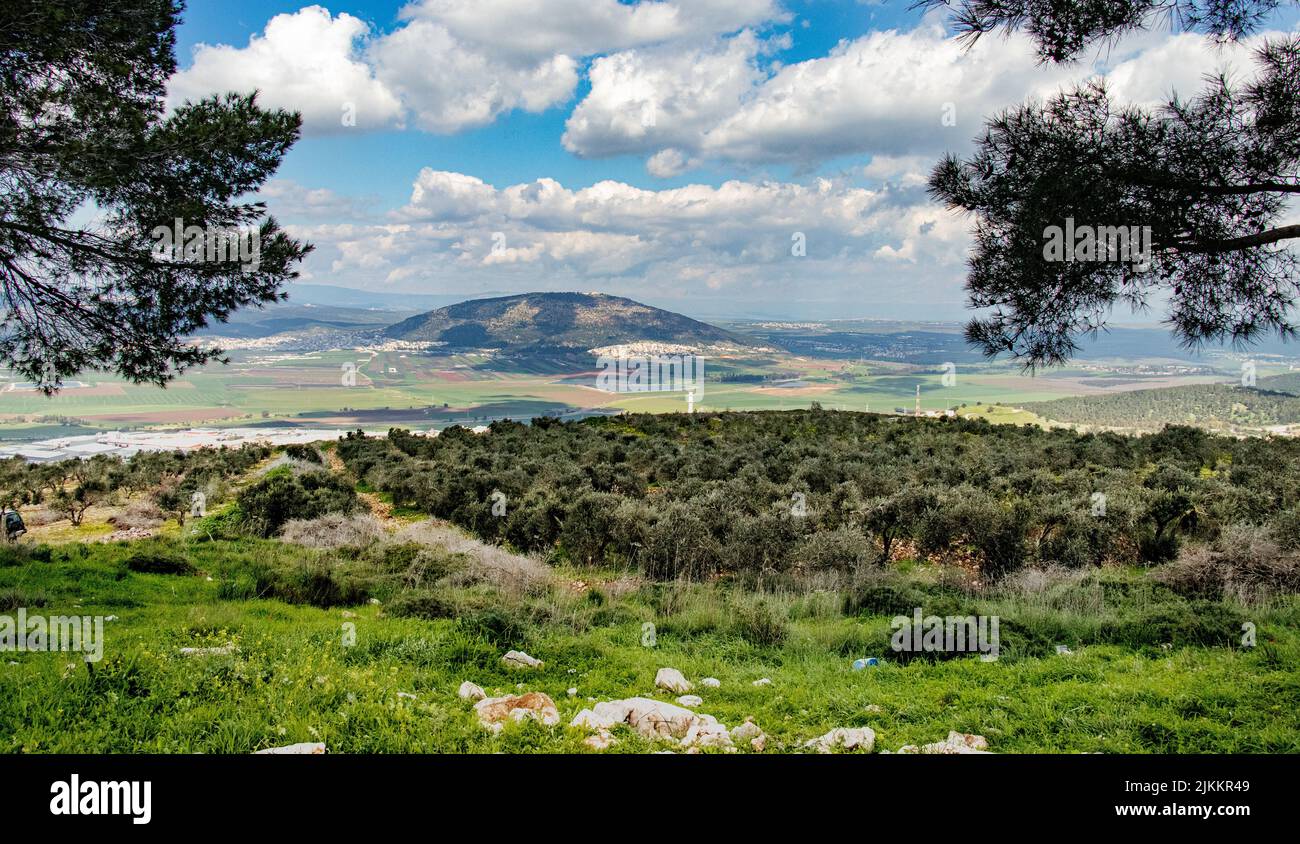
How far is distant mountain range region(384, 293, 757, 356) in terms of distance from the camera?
105438mm

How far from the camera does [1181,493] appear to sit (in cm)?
1145

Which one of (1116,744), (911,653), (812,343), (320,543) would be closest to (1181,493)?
(911,653)

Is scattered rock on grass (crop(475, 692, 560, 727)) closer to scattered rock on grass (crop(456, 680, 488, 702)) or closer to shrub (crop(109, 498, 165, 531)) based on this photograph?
scattered rock on grass (crop(456, 680, 488, 702))

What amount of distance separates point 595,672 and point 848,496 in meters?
9.26

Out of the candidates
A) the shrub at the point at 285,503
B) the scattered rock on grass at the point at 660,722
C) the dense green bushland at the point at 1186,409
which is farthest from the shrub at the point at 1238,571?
the dense green bushland at the point at 1186,409

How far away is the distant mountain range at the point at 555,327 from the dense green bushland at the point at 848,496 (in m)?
79.5

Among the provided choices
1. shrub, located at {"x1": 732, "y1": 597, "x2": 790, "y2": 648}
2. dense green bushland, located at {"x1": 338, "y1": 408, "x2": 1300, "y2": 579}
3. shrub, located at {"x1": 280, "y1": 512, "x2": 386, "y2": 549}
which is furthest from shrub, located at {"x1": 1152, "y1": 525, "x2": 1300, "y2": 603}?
shrub, located at {"x1": 280, "y1": 512, "x2": 386, "y2": 549}

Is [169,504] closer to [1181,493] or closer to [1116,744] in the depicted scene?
[1116,744]

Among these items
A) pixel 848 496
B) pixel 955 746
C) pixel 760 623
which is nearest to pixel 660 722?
pixel 955 746

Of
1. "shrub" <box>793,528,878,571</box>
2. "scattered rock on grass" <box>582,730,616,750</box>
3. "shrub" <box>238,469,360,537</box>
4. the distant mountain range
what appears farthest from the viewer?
the distant mountain range

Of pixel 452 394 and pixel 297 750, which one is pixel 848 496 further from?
pixel 452 394

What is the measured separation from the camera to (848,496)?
45.2 ft

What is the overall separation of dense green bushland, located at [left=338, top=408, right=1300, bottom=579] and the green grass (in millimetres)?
1851

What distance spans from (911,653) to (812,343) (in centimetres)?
11174
